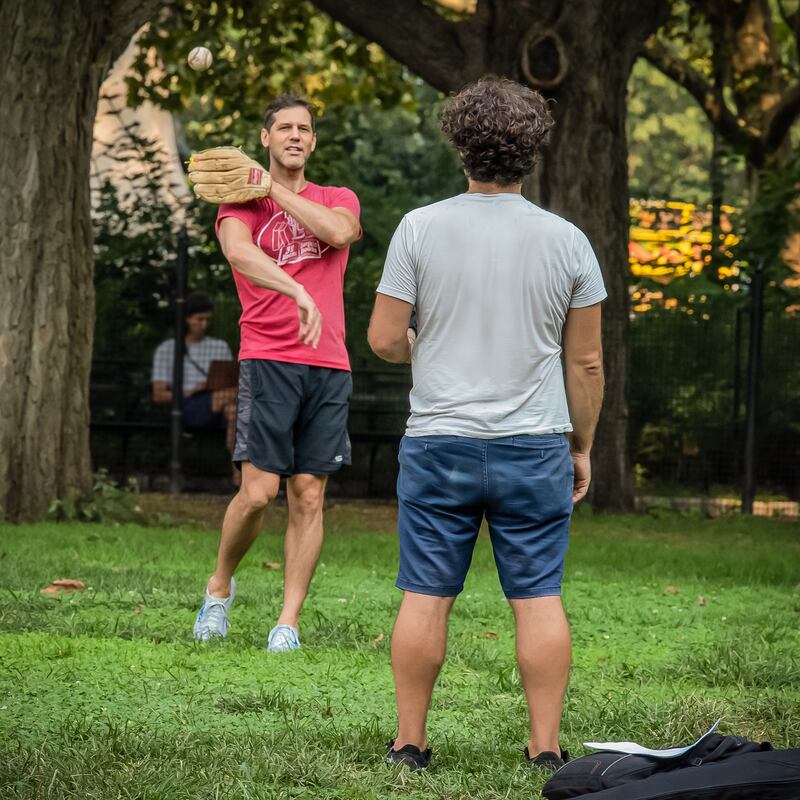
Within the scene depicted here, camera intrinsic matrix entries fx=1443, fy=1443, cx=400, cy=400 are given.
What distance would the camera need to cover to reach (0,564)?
790 cm

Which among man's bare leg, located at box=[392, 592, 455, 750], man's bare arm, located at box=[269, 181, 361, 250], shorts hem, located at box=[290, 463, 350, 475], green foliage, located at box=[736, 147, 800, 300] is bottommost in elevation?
man's bare leg, located at box=[392, 592, 455, 750]

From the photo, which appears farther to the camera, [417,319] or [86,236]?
[86,236]

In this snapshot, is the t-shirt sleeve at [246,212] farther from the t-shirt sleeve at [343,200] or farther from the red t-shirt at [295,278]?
the t-shirt sleeve at [343,200]

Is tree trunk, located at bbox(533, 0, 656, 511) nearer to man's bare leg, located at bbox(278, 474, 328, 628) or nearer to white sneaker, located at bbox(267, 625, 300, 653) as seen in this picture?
man's bare leg, located at bbox(278, 474, 328, 628)

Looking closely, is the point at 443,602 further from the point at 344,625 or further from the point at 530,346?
the point at 344,625

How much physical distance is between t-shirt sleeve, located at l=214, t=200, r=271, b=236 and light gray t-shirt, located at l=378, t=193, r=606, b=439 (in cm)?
194

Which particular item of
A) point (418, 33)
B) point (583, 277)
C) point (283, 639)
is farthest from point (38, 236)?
point (583, 277)

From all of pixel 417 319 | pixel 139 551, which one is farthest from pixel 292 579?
pixel 139 551

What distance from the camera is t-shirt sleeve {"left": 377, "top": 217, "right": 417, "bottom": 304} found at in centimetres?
409

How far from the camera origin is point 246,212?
5.96 metres

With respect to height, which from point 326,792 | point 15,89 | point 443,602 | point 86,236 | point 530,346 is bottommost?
point 326,792

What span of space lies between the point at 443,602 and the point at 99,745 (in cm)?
109

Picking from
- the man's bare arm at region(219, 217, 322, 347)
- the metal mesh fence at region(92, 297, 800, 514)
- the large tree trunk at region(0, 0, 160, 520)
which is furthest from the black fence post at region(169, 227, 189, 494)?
the man's bare arm at region(219, 217, 322, 347)

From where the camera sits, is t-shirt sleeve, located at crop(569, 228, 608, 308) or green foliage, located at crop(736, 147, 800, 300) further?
green foliage, located at crop(736, 147, 800, 300)
